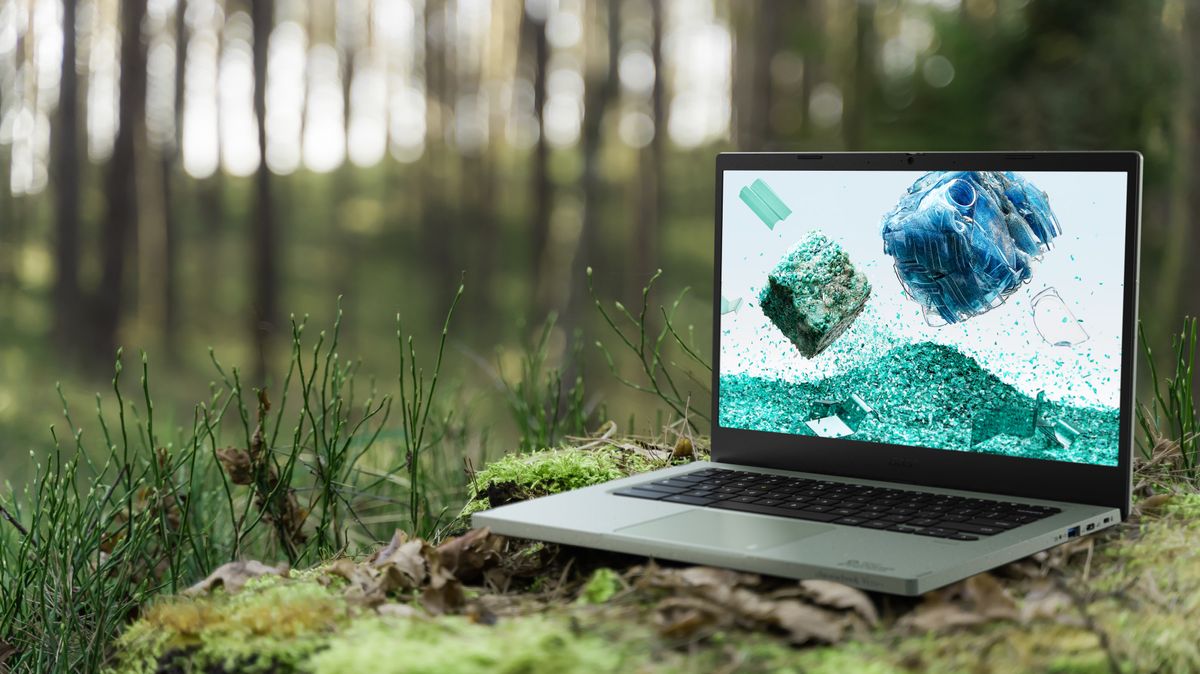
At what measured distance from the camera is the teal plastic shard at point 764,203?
5.67ft

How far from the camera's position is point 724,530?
1.33m

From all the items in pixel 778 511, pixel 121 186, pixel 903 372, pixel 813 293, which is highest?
pixel 121 186

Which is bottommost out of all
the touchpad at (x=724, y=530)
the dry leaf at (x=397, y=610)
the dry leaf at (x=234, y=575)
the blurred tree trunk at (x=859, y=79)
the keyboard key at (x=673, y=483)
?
the dry leaf at (x=234, y=575)

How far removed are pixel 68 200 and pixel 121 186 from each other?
25.9 inches

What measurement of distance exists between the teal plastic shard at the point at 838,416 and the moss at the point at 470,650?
0.65m

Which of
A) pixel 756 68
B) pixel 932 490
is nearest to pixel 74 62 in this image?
pixel 756 68

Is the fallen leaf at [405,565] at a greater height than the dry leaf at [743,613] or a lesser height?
lesser

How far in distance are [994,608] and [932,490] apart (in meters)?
0.44

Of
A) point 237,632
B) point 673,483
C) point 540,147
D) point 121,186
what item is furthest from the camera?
point 540,147

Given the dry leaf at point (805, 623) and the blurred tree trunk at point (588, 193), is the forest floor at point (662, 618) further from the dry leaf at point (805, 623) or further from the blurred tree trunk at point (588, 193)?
the blurred tree trunk at point (588, 193)

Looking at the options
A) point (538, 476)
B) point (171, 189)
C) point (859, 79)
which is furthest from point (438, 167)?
point (538, 476)

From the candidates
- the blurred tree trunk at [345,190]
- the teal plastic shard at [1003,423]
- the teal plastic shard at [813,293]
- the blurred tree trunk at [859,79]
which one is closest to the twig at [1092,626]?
the teal plastic shard at [1003,423]

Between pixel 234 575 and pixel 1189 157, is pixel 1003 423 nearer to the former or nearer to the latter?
pixel 234 575

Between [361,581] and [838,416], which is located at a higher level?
[838,416]
